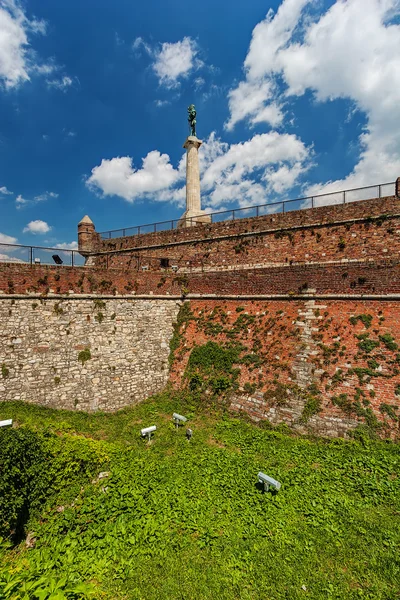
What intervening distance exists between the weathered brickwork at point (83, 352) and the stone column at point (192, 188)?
31.7 feet

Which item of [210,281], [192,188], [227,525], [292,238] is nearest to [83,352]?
[210,281]

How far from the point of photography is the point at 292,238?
16.3m

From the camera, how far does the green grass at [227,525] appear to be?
479 cm

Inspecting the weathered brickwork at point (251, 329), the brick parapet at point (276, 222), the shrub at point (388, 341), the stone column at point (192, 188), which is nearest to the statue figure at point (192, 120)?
the stone column at point (192, 188)

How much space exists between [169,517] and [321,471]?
12.9 feet

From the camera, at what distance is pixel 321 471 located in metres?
7.36

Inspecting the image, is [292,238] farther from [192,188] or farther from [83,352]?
[83,352]

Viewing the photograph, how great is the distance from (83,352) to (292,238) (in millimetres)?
12200

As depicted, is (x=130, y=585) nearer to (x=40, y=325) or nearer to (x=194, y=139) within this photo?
(x=40, y=325)

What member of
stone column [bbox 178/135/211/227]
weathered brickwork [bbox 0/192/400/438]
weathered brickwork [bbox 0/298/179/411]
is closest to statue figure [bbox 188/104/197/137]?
stone column [bbox 178/135/211/227]

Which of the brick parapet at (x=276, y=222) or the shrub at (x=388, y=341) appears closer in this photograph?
the shrub at (x=388, y=341)

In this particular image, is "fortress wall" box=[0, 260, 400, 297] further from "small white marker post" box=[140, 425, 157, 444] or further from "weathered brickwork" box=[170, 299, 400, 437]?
"small white marker post" box=[140, 425, 157, 444]

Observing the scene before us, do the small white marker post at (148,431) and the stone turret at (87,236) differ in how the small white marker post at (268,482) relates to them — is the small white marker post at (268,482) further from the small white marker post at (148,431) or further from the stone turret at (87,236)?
the stone turret at (87,236)

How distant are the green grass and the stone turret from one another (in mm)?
18643
